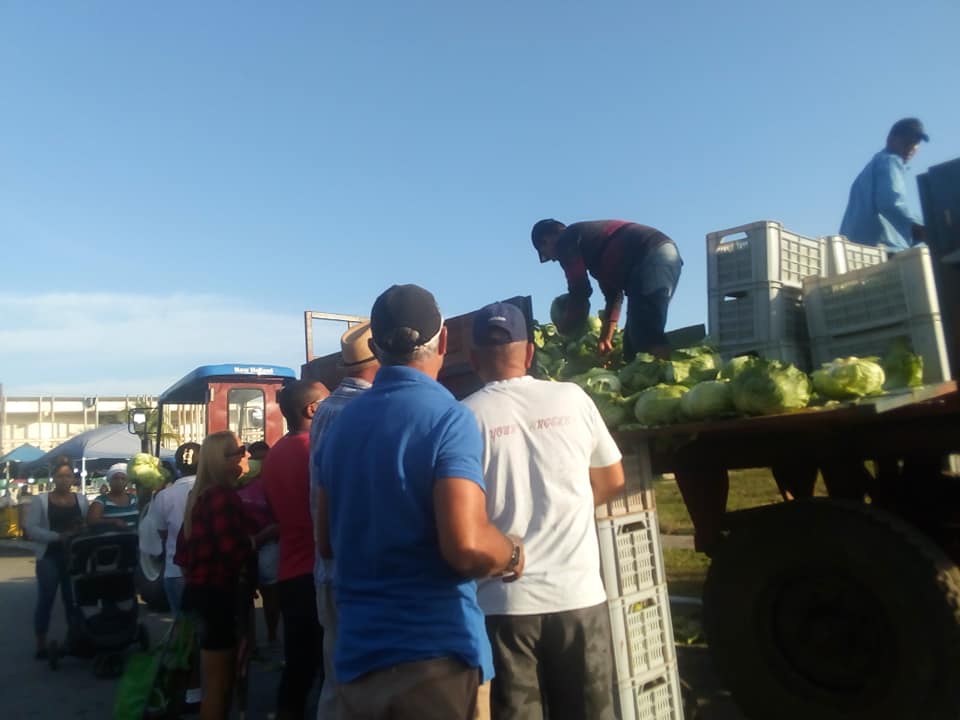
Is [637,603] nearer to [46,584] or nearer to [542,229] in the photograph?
[542,229]

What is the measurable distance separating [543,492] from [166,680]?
10.8ft

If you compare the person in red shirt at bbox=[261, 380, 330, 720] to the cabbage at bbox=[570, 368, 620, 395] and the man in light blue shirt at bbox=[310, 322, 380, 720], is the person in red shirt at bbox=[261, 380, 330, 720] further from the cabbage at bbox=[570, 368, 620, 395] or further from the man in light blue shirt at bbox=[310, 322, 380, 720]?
the cabbage at bbox=[570, 368, 620, 395]

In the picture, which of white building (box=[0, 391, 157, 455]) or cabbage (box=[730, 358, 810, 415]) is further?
white building (box=[0, 391, 157, 455])

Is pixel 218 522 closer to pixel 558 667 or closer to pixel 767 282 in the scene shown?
pixel 558 667

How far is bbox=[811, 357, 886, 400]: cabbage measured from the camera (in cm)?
320

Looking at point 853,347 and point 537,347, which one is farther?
point 537,347

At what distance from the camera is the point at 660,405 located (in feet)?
12.2

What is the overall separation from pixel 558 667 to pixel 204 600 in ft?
7.89

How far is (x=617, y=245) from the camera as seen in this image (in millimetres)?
5207

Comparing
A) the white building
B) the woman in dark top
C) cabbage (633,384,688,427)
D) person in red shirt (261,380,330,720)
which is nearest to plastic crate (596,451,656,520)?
cabbage (633,384,688,427)

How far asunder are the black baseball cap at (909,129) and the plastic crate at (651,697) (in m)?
3.91

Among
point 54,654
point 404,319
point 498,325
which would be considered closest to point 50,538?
point 54,654

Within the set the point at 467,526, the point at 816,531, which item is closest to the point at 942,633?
the point at 816,531

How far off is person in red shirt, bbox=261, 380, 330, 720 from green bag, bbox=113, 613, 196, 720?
3.26ft
